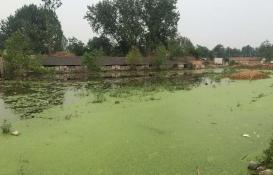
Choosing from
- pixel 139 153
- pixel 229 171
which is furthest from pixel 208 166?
pixel 139 153

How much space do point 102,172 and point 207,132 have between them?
3643 millimetres

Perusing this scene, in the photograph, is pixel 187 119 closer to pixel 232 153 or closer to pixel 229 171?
pixel 232 153

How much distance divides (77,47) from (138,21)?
12380 mm

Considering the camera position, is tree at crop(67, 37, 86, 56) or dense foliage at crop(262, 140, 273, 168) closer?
dense foliage at crop(262, 140, 273, 168)

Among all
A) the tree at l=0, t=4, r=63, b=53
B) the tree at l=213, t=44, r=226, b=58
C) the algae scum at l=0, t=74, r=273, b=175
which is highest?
the tree at l=0, t=4, r=63, b=53

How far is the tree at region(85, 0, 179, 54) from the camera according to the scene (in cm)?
5894

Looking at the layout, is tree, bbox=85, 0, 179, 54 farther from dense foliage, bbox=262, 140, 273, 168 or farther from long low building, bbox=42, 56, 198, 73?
dense foliage, bbox=262, 140, 273, 168

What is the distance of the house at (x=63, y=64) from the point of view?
154ft

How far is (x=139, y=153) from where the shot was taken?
7.23m

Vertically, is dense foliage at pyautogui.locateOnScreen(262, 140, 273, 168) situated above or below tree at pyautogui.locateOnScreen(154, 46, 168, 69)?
below

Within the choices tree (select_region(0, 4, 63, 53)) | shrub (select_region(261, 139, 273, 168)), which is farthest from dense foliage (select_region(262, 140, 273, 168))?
tree (select_region(0, 4, 63, 53))

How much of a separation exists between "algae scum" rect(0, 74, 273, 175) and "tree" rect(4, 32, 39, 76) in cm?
2248

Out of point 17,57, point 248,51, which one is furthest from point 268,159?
point 248,51

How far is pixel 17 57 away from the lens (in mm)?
34844
